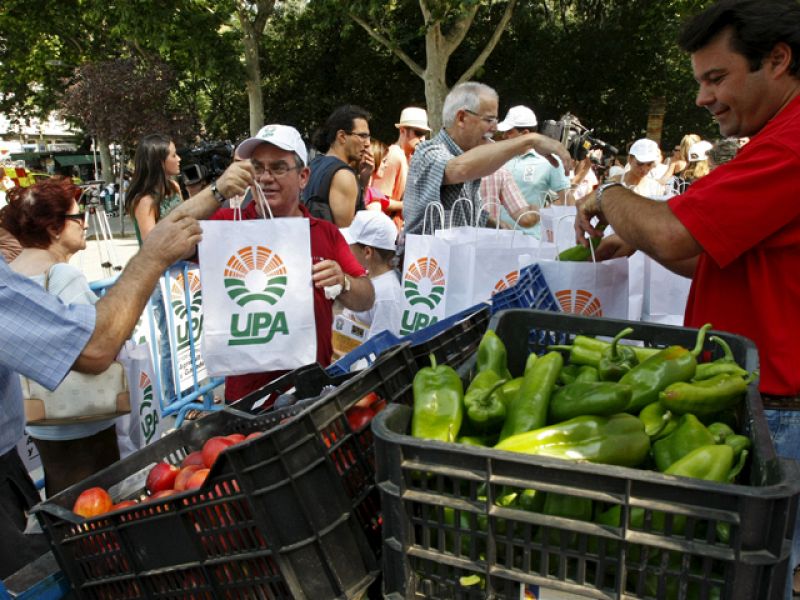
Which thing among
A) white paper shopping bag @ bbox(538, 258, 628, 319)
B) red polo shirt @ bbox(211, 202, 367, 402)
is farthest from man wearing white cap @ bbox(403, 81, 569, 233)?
white paper shopping bag @ bbox(538, 258, 628, 319)

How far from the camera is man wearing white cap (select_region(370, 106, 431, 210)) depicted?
21.9 feet

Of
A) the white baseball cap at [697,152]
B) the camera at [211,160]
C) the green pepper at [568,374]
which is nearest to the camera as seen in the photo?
the green pepper at [568,374]

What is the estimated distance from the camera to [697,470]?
1.26 metres

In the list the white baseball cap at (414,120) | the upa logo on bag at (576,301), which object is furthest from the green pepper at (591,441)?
the white baseball cap at (414,120)

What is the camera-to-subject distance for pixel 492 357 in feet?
5.88

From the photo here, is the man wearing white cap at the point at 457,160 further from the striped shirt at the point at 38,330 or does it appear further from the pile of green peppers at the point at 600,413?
the striped shirt at the point at 38,330

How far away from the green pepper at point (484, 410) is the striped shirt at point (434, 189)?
2.60 metres

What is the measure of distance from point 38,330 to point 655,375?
5.19 ft

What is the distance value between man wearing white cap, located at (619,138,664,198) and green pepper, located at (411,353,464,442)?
6.68 metres

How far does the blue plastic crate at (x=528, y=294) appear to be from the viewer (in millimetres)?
2609

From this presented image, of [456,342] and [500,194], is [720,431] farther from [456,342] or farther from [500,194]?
[500,194]

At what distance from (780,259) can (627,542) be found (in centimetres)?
127

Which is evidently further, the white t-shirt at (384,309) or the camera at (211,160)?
the camera at (211,160)

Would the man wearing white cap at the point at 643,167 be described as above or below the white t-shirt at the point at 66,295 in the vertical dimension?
above
